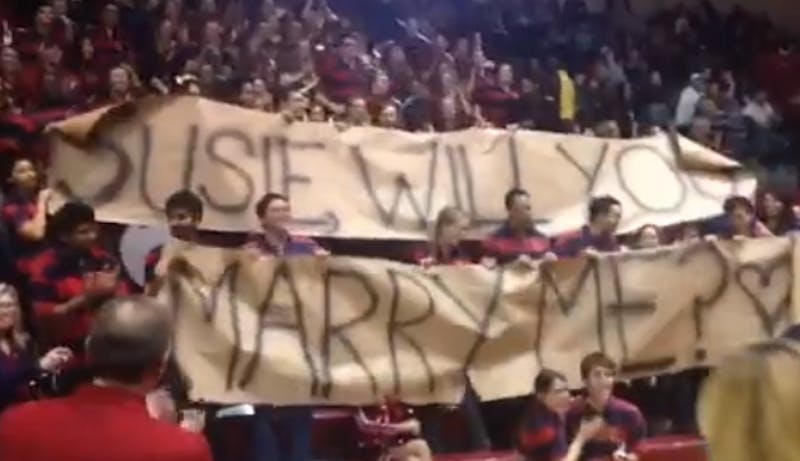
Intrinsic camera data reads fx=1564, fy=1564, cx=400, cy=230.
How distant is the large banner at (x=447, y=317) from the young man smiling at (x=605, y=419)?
63 cm

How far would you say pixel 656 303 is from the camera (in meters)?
6.82

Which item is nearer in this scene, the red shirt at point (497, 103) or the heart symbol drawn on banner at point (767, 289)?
the heart symbol drawn on banner at point (767, 289)

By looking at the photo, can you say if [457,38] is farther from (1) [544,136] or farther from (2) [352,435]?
(2) [352,435]

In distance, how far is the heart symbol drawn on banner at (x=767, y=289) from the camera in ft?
22.9

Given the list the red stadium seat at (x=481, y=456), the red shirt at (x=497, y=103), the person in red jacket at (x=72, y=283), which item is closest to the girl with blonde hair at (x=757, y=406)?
the person in red jacket at (x=72, y=283)

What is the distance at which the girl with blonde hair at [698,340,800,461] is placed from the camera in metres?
1.39

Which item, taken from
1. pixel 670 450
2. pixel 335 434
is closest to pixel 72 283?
pixel 335 434

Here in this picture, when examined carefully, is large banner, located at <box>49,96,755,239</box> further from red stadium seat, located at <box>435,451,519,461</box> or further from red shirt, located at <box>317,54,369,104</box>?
red shirt, located at <box>317,54,369,104</box>

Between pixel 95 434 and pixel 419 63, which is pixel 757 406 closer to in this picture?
pixel 95 434

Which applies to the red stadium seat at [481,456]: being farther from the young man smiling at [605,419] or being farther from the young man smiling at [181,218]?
the young man smiling at [181,218]

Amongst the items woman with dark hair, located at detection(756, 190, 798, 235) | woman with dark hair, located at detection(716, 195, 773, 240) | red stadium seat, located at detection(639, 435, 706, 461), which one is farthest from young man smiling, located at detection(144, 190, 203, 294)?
woman with dark hair, located at detection(756, 190, 798, 235)

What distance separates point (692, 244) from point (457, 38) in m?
5.26

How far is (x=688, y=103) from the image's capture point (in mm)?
11852

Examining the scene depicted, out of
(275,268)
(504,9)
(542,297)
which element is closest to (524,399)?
(542,297)
